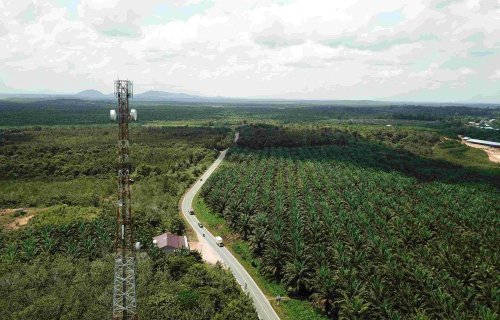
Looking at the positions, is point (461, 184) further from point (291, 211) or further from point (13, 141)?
point (13, 141)

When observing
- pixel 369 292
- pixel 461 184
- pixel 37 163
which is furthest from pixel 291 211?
pixel 37 163

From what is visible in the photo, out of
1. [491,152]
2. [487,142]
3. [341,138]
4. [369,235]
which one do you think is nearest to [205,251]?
[369,235]

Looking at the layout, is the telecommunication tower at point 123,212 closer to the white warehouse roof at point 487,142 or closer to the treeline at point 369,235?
the treeline at point 369,235

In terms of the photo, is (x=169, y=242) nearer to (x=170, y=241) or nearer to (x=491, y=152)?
(x=170, y=241)

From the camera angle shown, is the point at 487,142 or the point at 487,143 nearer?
the point at 487,143

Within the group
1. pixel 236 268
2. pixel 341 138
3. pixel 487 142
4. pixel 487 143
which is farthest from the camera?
pixel 487 142

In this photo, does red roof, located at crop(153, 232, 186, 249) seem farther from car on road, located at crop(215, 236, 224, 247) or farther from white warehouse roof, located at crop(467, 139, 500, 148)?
white warehouse roof, located at crop(467, 139, 500, 148)

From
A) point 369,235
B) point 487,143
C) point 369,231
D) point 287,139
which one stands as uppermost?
point 287,139
